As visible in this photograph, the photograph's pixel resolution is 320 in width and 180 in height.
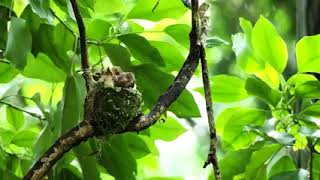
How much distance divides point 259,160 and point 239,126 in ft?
0.22

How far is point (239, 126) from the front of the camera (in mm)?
836

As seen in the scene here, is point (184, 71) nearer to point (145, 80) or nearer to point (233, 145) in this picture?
point (145, 80)

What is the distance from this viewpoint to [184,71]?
63cm

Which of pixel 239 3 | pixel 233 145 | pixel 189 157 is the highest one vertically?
pixel 239 3

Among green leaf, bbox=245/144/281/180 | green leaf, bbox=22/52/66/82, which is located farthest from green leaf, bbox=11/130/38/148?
green leaf, bbox=245/144/281/180

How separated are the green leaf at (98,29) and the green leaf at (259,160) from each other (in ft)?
0.83

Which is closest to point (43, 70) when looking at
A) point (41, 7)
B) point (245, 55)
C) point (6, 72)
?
point (6, 72)

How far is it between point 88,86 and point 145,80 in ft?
0.52

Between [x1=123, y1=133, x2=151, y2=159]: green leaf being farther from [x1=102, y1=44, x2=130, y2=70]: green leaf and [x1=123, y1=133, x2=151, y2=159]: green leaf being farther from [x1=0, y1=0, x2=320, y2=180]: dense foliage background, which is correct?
[x1=102, y1=44, x2=130, y2=70]: green leaf

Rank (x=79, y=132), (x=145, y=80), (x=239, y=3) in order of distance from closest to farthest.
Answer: (x=79, y=132), (x=145, y=80), (x=239, y=3)

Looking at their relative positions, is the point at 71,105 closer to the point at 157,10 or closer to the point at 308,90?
the point at 157,10

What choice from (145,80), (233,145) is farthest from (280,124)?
(145,80)

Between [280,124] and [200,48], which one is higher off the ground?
[200,48]

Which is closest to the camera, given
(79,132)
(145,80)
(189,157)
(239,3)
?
(79,132)
